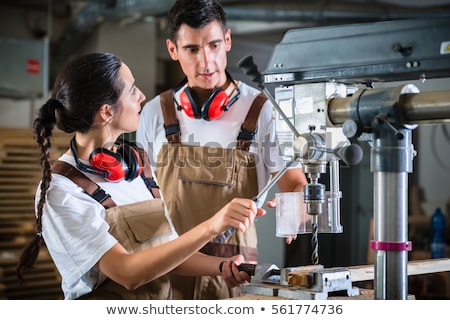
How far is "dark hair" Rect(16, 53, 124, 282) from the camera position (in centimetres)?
163

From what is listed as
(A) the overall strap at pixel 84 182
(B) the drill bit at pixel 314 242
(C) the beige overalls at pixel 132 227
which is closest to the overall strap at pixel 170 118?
(C) the beige overalls at pixel 132 227

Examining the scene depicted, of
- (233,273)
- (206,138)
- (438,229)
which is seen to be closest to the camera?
(233,273)

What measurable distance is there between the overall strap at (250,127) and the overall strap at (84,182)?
1.22 feet

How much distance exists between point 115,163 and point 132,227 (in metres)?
0.16

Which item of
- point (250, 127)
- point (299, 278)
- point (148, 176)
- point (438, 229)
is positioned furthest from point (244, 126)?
point (438, 229)

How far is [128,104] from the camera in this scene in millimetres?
A: 1694

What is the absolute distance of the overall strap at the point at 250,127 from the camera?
1.76m

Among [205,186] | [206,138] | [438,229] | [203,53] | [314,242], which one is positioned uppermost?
[203,53]

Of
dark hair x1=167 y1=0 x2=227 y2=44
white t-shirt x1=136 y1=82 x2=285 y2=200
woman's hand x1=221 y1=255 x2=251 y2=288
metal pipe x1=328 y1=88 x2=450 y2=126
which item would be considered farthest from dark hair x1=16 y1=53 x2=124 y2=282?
metal pipe x1=328 y1=88 x2=450 y2=126

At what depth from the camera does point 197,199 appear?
5.73 feet

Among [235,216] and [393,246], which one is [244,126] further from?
[393,246]

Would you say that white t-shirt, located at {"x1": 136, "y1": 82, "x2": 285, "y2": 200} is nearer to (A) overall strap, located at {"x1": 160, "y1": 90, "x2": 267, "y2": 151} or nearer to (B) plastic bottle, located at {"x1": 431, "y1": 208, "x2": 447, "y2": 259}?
(A) overall strap, located at {"x1": 160, "y1": 90, "x2": 267, "y2": 151}
